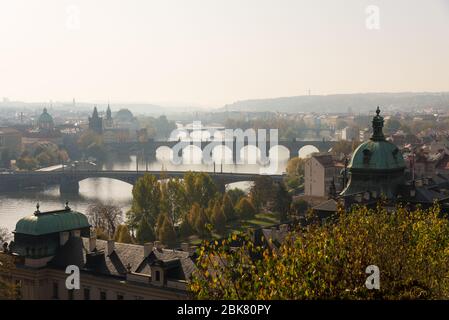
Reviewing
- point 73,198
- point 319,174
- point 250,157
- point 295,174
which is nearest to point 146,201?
point 319,174

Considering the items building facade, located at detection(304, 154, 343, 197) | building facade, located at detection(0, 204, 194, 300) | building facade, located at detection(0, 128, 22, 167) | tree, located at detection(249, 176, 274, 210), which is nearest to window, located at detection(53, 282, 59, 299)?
building facade, located at detection(0, 204, 194, 300)

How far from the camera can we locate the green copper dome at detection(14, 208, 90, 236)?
44156 millimetres

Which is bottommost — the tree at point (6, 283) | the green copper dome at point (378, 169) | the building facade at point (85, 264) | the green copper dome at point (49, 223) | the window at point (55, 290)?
the window at point (55, 290)

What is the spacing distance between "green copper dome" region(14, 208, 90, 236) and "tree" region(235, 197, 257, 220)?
119 ft

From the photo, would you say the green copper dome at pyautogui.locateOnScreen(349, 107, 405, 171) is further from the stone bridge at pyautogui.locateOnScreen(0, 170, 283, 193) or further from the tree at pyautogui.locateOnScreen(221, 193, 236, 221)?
Result: the stone bridge at pyautogui.locateOnScreen(0, 170, 283, 193)

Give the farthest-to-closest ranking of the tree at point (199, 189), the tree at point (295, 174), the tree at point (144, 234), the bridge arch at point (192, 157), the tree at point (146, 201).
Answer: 1. the bridge arch at point (192, 157)
2. the tree at point (295, 174)
3. the tree at point (199, 189)
4. the tree at point (146, 201)
5. the tree at point (144, 234)

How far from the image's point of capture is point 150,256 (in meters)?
40.5

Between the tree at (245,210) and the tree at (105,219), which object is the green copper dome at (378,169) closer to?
the tree at (105,219)

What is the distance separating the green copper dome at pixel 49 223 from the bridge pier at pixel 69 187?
75.7 metres

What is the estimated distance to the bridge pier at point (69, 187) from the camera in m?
121

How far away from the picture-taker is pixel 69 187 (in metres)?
123

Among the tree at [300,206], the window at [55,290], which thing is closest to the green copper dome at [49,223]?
the window at [55,290]

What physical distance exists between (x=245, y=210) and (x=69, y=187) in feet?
160
